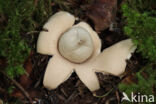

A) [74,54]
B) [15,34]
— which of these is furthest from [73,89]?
[15,34]

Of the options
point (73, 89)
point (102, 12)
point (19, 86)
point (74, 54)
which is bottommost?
point (73, 89)

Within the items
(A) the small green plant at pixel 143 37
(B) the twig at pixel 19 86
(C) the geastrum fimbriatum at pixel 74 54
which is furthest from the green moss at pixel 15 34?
(A) the small green plant at pixel 143 37

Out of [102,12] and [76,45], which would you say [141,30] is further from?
[76,45]

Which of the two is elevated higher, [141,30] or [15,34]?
[15,34]

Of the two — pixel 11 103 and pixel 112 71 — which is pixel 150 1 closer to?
pixel 112 71

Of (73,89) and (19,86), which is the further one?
(73,89)

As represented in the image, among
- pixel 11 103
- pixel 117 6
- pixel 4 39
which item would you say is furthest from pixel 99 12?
pixel 11 103
